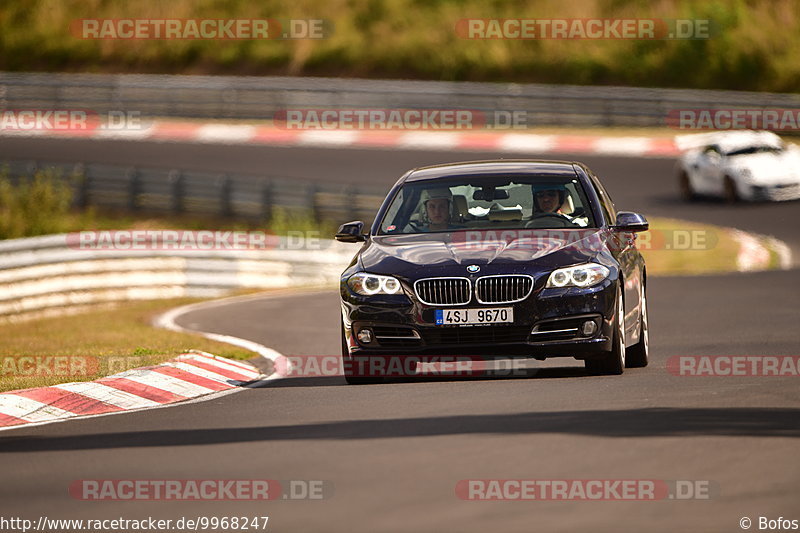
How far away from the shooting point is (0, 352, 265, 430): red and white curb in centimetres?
1080

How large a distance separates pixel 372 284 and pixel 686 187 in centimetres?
2012

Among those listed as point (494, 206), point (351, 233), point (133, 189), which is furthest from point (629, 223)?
point (133, 189)

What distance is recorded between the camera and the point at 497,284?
35.1ft

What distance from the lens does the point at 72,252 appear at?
2084cm

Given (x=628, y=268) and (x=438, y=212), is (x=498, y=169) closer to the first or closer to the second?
(x=438, y=212)

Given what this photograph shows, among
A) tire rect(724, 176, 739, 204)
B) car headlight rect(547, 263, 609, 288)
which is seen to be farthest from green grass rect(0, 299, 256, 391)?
tire rect(724, 176, 739, 204)

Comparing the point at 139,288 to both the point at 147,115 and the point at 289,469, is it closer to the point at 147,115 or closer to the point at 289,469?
the point at 289,469

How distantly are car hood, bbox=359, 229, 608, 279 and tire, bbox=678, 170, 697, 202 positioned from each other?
18887 millimetres

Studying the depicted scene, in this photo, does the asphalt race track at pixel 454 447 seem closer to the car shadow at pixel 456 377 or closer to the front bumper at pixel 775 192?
the car shadow at pixel 456 377

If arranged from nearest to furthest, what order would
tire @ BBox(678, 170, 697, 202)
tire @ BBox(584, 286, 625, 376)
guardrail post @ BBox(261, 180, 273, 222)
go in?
tire @ BBox(584, 286, 625, 376)
guardrail post @ BBox(261, 180, 273, 222)
tire @ BBox(678, 170, 697, 202)

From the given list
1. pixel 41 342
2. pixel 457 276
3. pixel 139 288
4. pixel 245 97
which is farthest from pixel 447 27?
pixel 457 276

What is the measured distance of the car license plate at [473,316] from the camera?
10672 millimetres

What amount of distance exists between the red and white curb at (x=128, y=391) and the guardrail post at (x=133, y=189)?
18.5 metres

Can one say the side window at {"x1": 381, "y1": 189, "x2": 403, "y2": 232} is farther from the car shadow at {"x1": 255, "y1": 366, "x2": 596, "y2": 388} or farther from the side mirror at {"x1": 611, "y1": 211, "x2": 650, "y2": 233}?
the side mirror at {"x1": 611, "y1": 211, "x2": 650, "y2": 233}
